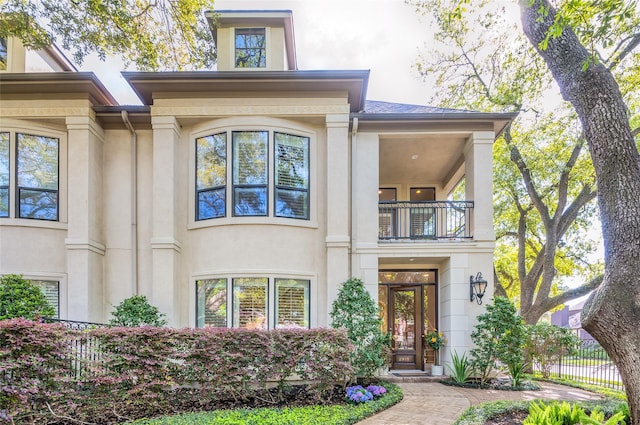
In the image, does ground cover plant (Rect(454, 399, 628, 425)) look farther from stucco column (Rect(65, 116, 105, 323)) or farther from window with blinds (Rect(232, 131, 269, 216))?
stucco column (Rect(65, 116, 105, 323))

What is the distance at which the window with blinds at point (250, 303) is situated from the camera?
8.54 meters

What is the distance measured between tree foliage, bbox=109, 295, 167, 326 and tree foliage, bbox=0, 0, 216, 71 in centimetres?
553

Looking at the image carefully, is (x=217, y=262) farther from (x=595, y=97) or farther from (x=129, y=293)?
(x=595, y=97)

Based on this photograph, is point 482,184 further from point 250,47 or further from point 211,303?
point 211,303

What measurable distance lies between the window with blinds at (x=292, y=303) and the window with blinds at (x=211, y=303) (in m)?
1.23

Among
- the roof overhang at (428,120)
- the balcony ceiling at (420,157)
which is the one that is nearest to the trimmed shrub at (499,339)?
the balcony ceiling at (420,157)

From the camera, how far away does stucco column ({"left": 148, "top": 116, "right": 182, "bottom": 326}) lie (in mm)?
8562

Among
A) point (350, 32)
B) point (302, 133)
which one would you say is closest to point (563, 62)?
point (302, 133)

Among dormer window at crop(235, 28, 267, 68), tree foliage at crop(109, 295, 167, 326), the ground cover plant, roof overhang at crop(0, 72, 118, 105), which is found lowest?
the ground cover plant

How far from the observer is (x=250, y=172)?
889 cm

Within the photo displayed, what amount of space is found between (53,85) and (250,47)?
467cm

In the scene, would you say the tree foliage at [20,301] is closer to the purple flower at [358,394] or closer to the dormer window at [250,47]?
the purple flower at [358,394]

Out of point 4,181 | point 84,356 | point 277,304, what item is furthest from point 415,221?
point 4,181

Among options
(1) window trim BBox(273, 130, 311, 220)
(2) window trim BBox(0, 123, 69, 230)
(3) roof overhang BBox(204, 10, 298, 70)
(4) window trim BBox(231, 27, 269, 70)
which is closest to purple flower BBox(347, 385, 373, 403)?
(1) window trim BBox(273, 130, 311, 220)
